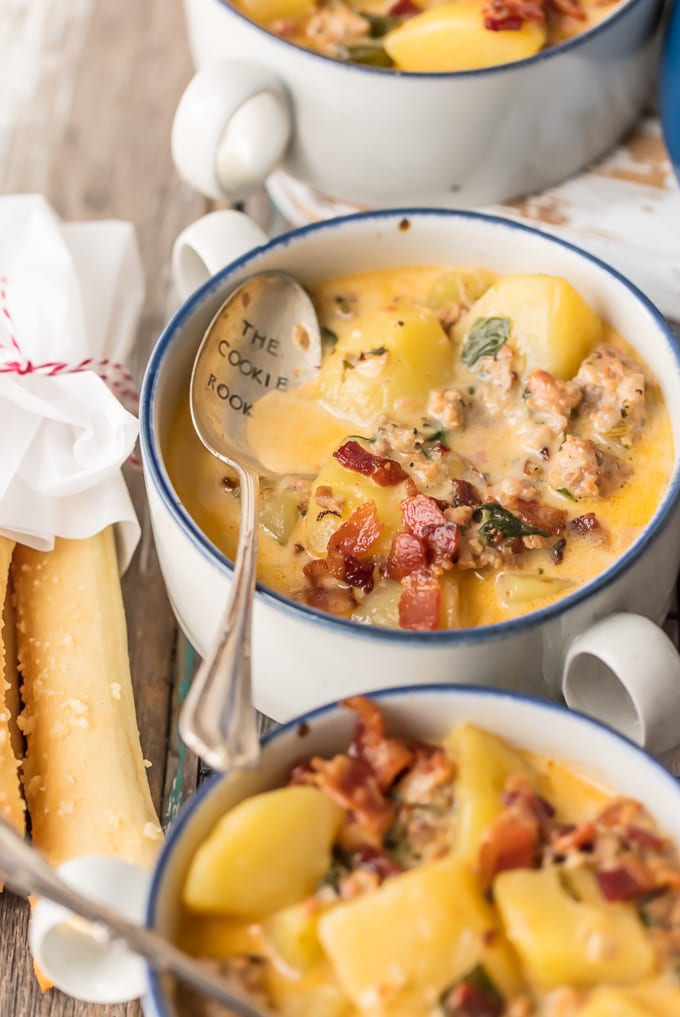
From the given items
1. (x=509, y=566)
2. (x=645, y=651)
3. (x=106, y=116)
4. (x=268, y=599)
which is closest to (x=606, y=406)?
(x=509, y=566)

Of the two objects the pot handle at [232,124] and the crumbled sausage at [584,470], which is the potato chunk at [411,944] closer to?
the crumbled sausage at [584,470]

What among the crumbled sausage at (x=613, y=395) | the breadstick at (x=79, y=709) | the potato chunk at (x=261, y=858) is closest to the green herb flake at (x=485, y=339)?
the crumbled sausage at (x=613, y=395)

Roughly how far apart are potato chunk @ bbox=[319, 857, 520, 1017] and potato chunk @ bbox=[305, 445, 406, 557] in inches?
22.9

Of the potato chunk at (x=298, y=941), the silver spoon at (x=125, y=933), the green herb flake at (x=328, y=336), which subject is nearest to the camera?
the silver spoon at (x=125, y=933)

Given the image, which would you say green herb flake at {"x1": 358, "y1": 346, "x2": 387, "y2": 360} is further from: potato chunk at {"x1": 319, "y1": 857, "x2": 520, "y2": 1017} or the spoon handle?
potato chunk at {"x1": 319, "y1": 857, "x2": 520, "y2": 1017}

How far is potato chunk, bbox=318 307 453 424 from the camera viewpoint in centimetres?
185

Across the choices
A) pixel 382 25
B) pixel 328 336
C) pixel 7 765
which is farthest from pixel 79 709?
pixel 382 25

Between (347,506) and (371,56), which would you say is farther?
(371,56)

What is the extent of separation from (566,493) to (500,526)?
0.41ft

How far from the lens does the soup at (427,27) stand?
2196 millimetres

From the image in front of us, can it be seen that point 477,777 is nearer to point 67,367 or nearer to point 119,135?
point 67,367

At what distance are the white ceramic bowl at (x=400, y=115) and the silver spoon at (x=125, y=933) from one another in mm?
1380

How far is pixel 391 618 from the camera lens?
5.38 feet

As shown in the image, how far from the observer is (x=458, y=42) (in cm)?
220
